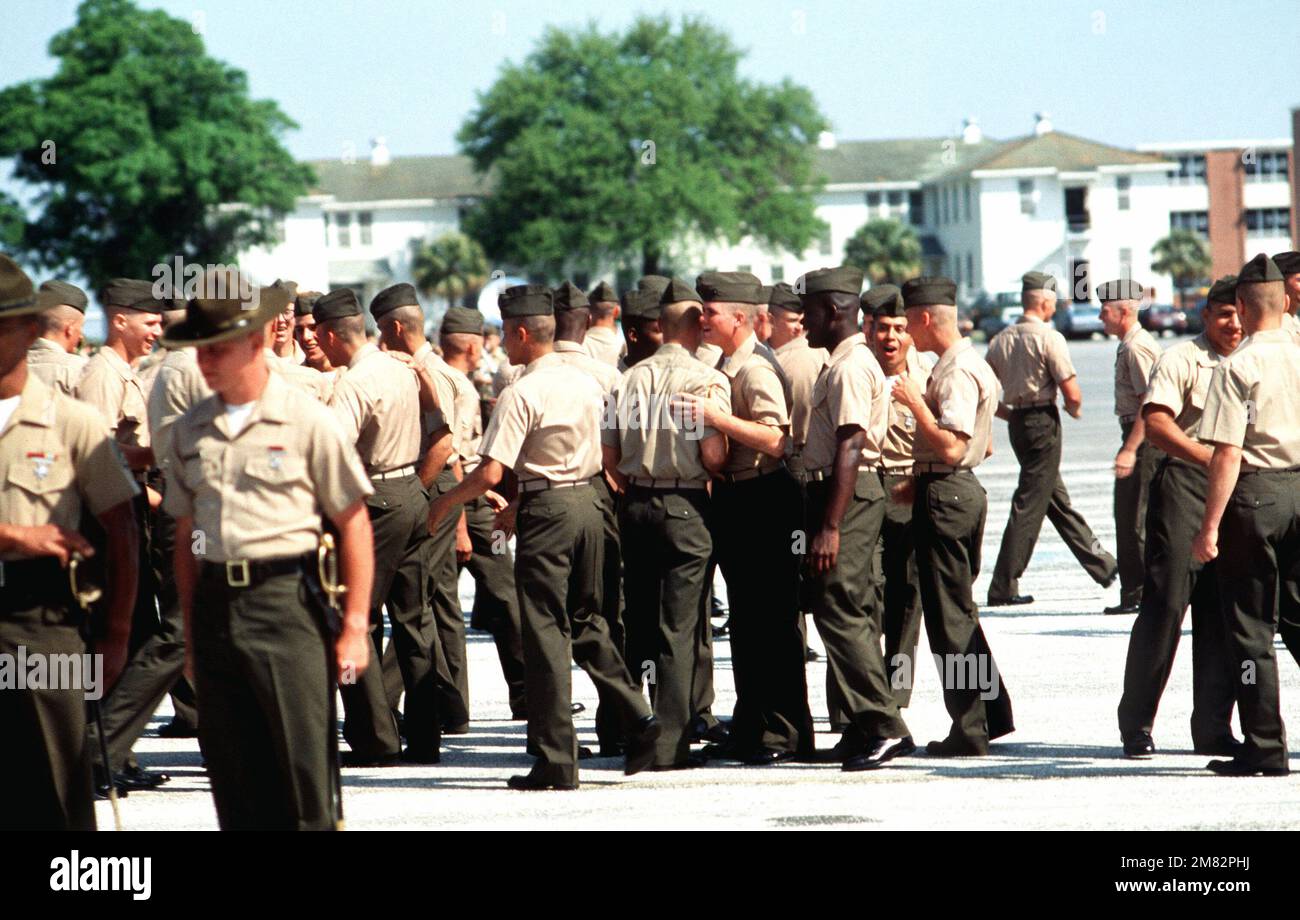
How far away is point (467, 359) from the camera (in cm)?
1193

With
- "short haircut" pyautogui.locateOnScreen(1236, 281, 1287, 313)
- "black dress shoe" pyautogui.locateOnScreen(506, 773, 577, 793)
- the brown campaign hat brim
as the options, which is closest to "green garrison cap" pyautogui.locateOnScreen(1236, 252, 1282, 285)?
"short haircut" pyautogui.locateOnScreen(1236, 281, 1287, 313)

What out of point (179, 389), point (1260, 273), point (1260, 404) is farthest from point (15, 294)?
point (1260, 273)

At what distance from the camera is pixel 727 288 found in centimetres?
927

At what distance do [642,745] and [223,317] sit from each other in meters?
3.66

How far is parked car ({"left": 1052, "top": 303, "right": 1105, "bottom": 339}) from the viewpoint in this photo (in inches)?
2522

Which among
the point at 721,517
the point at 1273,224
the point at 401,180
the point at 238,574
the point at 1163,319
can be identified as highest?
the point at 401,180

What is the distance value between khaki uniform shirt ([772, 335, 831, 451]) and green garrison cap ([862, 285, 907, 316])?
14.9 inches

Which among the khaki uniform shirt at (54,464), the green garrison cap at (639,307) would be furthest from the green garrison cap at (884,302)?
the khaki uniform shirt at (54,464)

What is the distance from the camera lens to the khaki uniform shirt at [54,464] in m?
5.93

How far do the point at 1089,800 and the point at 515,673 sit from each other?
3753mm

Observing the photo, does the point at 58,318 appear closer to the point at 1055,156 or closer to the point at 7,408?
the point at 7,408
